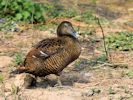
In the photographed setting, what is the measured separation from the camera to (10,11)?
474 inches

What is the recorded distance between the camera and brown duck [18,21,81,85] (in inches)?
318

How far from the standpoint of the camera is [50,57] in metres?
8.12

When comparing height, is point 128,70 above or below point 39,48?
below

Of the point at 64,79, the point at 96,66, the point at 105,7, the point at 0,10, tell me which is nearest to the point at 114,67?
the point at 96,66

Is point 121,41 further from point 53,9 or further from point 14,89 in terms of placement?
point 14,89

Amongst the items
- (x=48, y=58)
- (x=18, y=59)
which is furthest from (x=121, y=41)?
(x=48, y=58)

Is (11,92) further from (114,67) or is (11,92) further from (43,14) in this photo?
(43,14)

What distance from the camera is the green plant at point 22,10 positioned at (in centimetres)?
1177

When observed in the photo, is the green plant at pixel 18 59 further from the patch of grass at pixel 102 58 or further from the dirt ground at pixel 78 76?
the patch of grass at pixel 102 58

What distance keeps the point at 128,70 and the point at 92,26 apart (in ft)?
9.87

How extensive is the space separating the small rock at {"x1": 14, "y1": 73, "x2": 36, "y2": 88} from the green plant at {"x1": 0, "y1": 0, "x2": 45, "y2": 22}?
360cm

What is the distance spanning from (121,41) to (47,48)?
9.69 feet

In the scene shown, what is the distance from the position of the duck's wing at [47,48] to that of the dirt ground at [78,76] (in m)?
0.45

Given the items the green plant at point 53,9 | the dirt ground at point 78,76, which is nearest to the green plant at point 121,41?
the dirt ground at point 78,76
